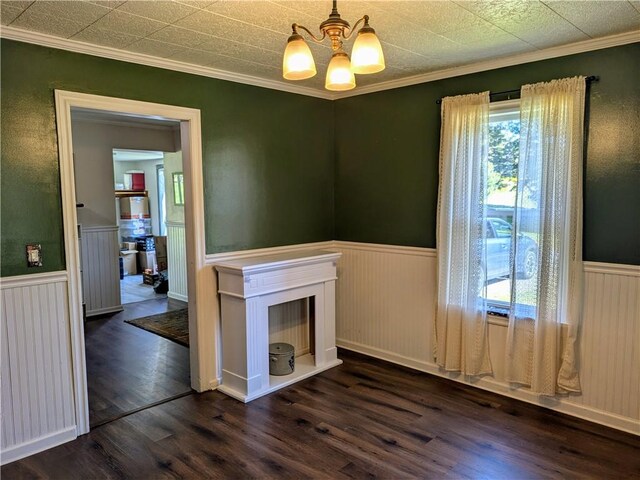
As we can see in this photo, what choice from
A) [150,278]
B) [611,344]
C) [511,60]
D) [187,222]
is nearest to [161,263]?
[150,278]

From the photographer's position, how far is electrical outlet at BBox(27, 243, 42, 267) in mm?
2662

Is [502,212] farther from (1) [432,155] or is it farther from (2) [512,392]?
(2) [512,392]

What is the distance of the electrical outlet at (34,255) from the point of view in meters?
2.66

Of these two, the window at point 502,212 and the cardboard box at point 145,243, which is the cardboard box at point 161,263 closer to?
the cardboard box at point 145,243

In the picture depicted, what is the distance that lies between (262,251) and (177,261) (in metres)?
3.14

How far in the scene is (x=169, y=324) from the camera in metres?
5.40

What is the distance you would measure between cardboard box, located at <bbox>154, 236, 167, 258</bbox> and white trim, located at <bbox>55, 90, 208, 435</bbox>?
14.8 ft

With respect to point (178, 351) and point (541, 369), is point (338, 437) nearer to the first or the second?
point (541, 369)

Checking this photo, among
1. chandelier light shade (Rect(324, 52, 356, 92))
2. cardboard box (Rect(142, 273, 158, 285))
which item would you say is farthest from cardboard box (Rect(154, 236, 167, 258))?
chandelier light shade (Rect(324, 52, 356, 92))

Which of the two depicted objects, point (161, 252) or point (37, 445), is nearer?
point (37, 445)

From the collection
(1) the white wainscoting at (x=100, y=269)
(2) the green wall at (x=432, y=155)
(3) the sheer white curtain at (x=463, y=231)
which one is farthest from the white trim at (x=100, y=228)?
(3) the sheer white curtain at (x=463, y=231)

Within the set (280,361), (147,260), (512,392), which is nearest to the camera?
(512,392)

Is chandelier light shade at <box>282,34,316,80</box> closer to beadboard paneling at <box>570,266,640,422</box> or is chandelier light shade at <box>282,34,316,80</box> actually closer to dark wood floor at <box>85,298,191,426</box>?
beadboard paneling at <box>570,266,640,422</box>

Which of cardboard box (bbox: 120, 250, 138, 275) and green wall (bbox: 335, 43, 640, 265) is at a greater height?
green wall (bbox: 335, 43, 640, 265)
